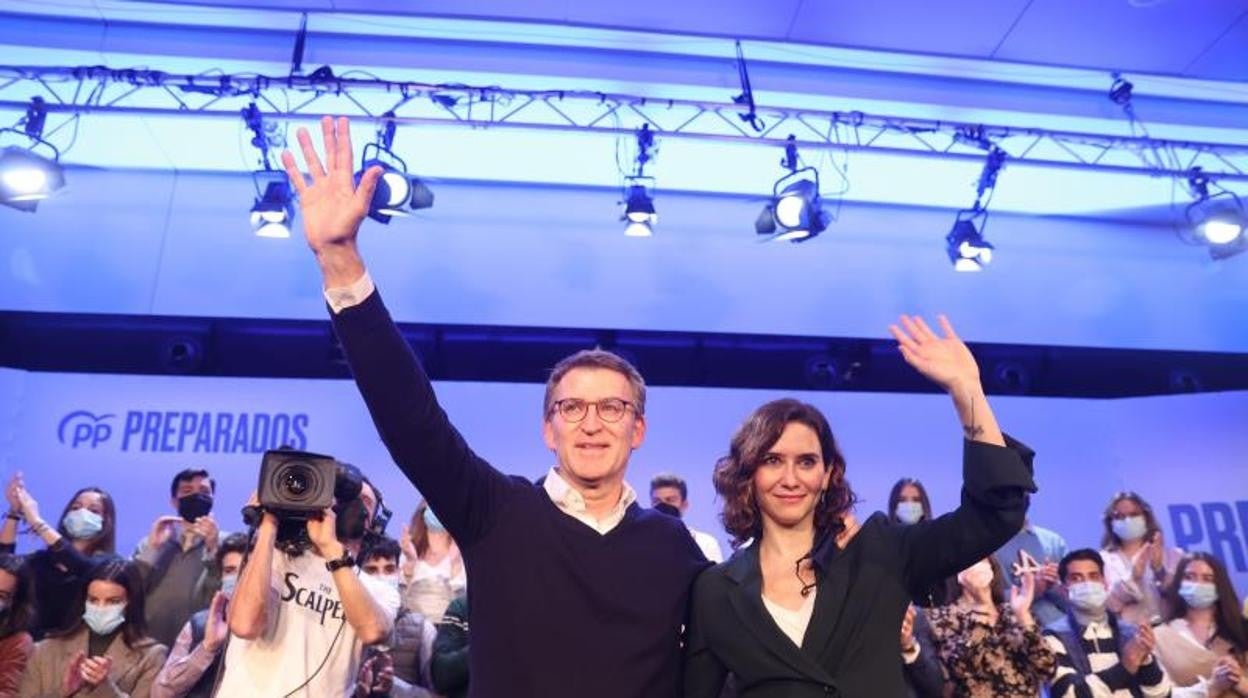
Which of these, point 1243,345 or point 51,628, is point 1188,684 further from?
point 51,628

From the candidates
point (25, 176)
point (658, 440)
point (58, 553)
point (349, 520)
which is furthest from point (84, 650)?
point (658, 440)

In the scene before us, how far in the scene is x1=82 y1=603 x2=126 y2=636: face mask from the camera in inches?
139

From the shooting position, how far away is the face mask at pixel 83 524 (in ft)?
14.1

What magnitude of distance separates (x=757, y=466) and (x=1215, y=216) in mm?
5688

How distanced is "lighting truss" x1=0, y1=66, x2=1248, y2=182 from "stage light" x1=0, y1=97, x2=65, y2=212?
14 cm

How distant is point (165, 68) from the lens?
18.8ft

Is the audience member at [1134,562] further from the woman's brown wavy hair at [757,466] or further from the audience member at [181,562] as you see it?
the audience member at [181,562]

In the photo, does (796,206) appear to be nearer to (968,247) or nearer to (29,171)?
(968,247)

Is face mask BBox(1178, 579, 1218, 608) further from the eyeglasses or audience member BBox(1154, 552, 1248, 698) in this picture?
the eyeglasses

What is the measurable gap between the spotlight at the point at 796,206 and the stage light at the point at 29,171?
14.4 ft

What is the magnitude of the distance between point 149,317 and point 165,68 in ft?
6.05

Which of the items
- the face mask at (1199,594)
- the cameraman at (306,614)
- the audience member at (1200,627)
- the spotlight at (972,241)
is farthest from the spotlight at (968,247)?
the cameraman at (306,614)

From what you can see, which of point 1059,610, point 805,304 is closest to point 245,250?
point 805,304

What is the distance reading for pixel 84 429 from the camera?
582cm
